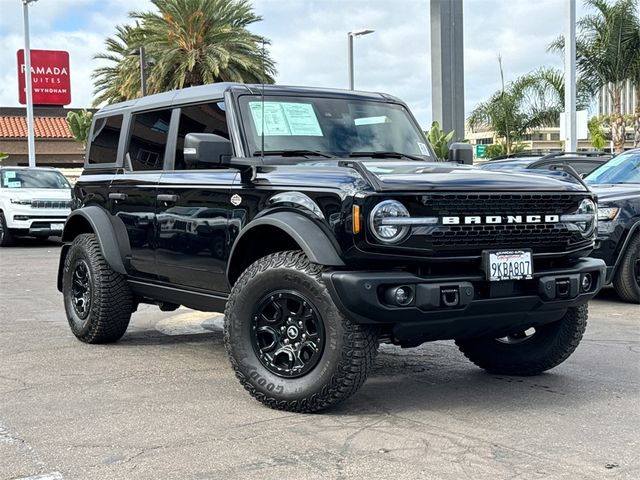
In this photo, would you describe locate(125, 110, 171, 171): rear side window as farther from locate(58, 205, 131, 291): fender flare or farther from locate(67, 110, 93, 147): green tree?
locate(67, 110, 93, 147): green tree

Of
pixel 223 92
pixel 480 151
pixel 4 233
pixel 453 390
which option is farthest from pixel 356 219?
pixel 480 151

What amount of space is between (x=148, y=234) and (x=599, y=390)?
10.5 ft

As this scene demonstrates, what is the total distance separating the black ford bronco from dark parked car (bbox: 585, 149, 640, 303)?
2725 mm

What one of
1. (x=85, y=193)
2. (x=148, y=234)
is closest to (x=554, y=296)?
(x=148, y=234)

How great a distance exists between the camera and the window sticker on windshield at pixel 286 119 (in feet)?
19.7

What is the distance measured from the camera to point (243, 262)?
18.3 feet

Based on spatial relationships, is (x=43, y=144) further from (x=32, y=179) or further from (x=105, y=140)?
(x=105, y=140)

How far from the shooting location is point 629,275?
920cm

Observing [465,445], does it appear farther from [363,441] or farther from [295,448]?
[295,448]

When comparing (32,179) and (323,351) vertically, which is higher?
(32,179)

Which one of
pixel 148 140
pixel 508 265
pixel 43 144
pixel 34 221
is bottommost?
pixel 34 221

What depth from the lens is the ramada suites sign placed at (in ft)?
171

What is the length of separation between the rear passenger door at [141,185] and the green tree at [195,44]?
2295cm

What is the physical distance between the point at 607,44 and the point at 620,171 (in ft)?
59.6
